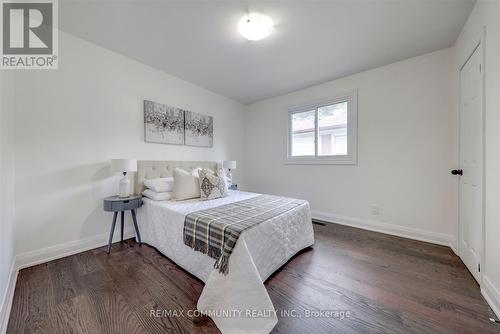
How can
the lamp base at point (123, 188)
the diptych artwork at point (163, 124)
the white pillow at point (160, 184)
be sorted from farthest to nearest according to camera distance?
the diptych artwork at point (163, 124)
the white pillow at point (160, 184)
the lamp base at point (123, 188)

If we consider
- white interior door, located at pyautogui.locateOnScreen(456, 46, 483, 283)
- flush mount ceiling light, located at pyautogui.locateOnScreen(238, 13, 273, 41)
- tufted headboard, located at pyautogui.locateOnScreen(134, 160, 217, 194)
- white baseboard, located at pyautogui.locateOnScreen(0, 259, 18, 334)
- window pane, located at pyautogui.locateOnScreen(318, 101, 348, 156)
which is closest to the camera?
white baseboard, located at pyautogui.locateOnScreen(0, 259, 18, 334)

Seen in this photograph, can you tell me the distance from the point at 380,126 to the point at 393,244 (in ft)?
5.38

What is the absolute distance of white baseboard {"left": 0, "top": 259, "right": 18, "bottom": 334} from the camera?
1149 millimetres

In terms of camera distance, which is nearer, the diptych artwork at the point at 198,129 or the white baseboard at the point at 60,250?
the white baseboard at the point at 60,250

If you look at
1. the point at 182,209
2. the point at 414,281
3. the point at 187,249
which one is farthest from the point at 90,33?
the point at 414,281

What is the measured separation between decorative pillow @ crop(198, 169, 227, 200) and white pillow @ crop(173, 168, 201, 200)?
0.11m

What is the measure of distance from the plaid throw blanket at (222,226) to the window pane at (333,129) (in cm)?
175

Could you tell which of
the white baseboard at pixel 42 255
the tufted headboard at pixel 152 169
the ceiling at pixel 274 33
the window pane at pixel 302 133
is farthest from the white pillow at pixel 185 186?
the window pane at pixel 302 133

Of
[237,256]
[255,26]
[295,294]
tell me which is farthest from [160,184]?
[255,26]

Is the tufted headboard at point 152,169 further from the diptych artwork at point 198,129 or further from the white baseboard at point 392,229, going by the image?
the white baseboard at point 392,229

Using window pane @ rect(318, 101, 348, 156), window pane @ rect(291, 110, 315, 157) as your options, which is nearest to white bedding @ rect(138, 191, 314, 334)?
window pane @ rect(318, 101, 348, 156)

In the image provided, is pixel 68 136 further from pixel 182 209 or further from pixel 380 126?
pixel 380 126

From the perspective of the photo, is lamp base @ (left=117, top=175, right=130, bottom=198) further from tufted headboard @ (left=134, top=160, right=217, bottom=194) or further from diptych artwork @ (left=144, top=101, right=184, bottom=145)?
diptych artwork @ (left=144, top=101, right=184, bottom=145)

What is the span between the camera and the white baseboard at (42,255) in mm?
1244
